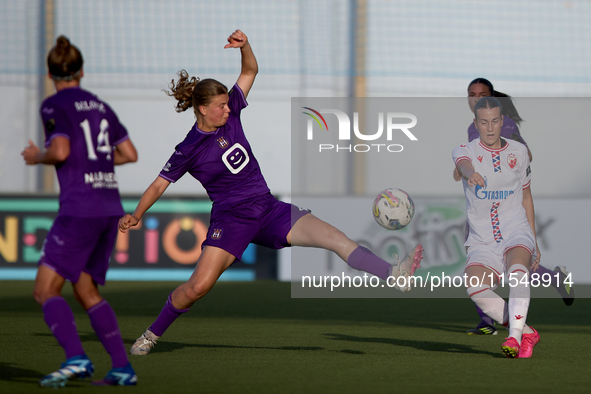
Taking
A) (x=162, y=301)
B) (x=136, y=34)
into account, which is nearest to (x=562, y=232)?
(x=162, y=301)

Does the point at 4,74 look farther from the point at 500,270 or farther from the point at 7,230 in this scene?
the point at 500,270

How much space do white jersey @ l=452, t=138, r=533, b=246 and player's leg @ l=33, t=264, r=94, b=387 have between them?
258 cm

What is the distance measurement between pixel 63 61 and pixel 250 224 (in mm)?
1645

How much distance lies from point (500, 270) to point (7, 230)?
7631 millimetres

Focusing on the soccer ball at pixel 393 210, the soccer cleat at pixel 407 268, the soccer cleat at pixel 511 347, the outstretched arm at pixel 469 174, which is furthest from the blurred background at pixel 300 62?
the soccer cleat at pixel 407 268

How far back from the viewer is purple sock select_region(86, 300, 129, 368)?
155 inches

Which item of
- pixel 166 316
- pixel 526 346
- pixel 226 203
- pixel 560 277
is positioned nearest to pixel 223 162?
pixel 226 203

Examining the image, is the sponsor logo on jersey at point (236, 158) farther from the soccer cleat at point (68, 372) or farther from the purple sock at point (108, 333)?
the soccer cleat at point (68, 372)

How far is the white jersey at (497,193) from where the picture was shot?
519 centimetres

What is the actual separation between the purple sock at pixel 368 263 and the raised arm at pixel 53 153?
1.87 meters

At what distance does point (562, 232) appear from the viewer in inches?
424

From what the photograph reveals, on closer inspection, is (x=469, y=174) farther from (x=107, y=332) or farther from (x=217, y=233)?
(x=107, y=332)

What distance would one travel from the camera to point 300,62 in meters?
12.6

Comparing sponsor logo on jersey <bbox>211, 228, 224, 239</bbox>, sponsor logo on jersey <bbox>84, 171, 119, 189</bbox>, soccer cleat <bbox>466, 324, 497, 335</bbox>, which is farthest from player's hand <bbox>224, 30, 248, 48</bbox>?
soccer cleat <bbox>466, 324, 497, 335</bbox>
